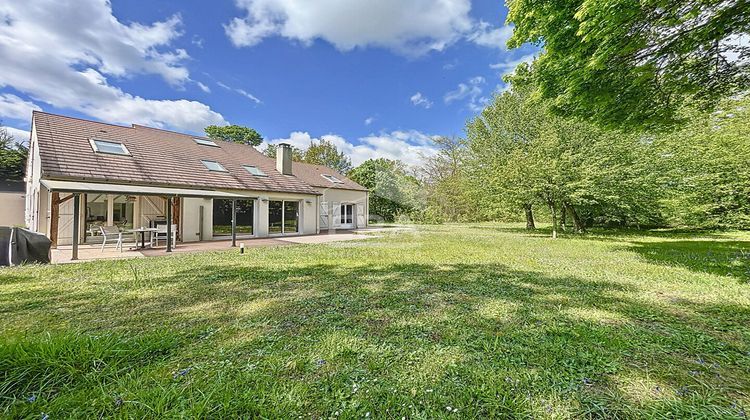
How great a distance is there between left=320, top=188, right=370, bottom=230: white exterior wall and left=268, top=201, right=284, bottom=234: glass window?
4.25m

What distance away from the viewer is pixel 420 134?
106 ft

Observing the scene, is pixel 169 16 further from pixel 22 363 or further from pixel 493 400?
pixel 493 400

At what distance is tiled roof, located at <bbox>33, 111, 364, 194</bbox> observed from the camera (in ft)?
35.0

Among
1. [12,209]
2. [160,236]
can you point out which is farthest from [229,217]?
[12,209]

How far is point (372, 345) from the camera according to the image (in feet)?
10.2

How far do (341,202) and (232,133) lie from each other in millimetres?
27343

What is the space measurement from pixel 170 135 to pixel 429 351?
18828 mm

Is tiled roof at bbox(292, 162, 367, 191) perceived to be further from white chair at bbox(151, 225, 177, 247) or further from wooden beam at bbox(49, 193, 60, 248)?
wooden beam at bbox(49, 193, 60, 248)

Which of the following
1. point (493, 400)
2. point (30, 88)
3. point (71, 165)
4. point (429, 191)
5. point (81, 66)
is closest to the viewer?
point (493, 400)

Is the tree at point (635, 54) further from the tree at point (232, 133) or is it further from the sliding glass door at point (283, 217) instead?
the tree at point (232, 133)

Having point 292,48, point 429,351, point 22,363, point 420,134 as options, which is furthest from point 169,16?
point 420,134

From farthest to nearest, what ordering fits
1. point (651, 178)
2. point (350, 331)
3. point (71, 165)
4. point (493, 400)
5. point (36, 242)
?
point (651, 178) → point (71, 165) → point (36, 242) → point (350, 331) → point (493, 400)

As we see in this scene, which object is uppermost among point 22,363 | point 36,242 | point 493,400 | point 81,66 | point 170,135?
point 81,66

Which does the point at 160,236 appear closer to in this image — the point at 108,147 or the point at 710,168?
the point at 108,147
